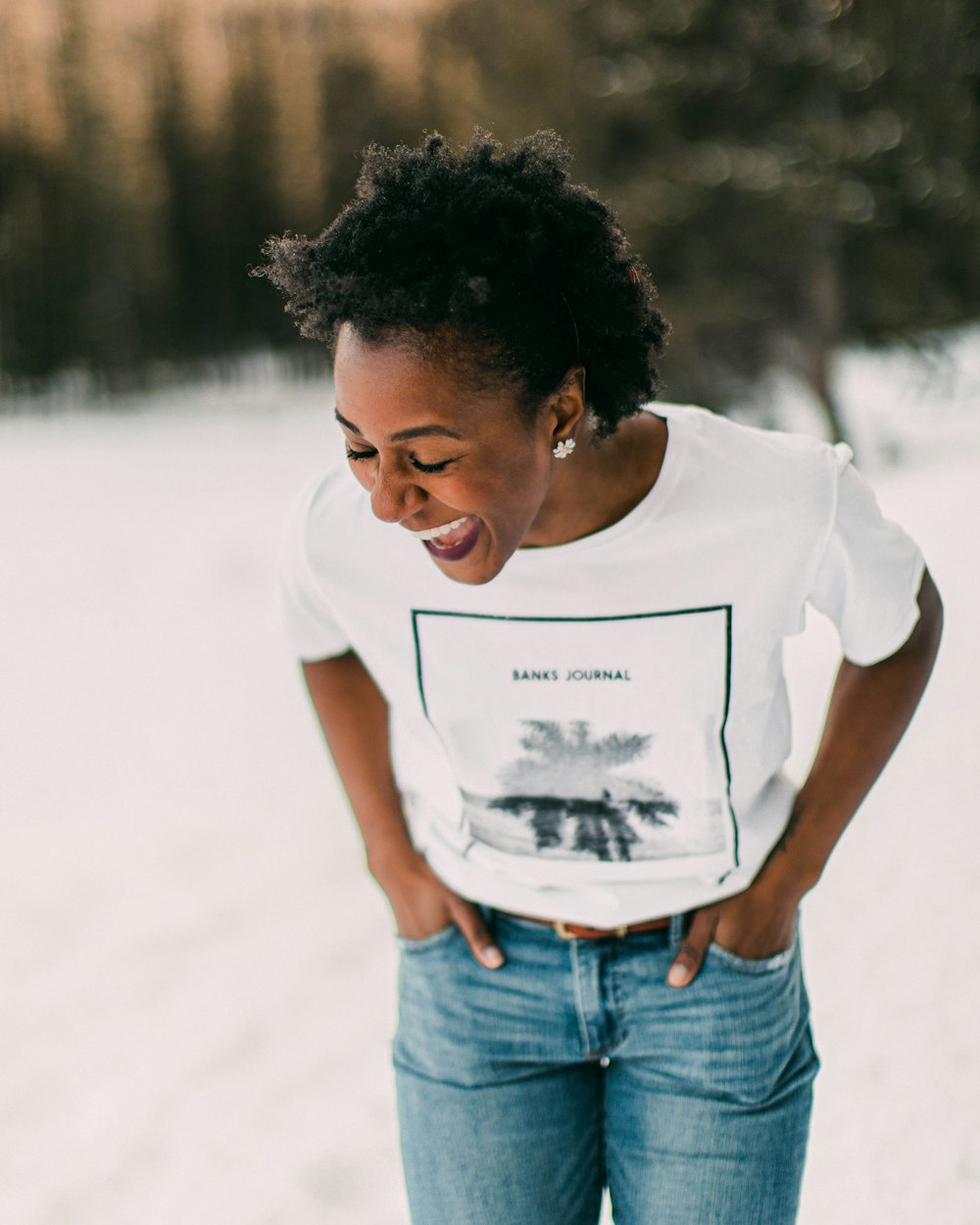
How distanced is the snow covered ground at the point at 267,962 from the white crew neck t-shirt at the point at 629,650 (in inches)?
34.0

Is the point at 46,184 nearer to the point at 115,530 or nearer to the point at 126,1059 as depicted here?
the point at 115,530

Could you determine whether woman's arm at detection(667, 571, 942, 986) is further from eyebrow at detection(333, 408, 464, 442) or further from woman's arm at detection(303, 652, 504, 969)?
eyebrow at detection(333, 408, 464, 442)

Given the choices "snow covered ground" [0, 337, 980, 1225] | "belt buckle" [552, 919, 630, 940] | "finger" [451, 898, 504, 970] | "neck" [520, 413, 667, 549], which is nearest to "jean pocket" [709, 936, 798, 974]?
"belt buckle" [552, 919, 630, 940]

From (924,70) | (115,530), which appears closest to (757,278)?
(924,70)

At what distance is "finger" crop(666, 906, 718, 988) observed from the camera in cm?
130

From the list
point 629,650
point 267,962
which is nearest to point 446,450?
point 629,650

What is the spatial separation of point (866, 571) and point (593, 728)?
0.35 meters

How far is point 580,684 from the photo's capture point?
1.25 m

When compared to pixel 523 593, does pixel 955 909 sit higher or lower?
lower

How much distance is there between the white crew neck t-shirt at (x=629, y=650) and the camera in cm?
119

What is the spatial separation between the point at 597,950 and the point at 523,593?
1.50ft

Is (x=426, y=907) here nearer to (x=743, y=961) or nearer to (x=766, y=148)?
(x=743, y=961)

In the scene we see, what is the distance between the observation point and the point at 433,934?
1.44 metres

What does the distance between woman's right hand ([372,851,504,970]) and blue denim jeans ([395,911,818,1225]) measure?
0.09ft
